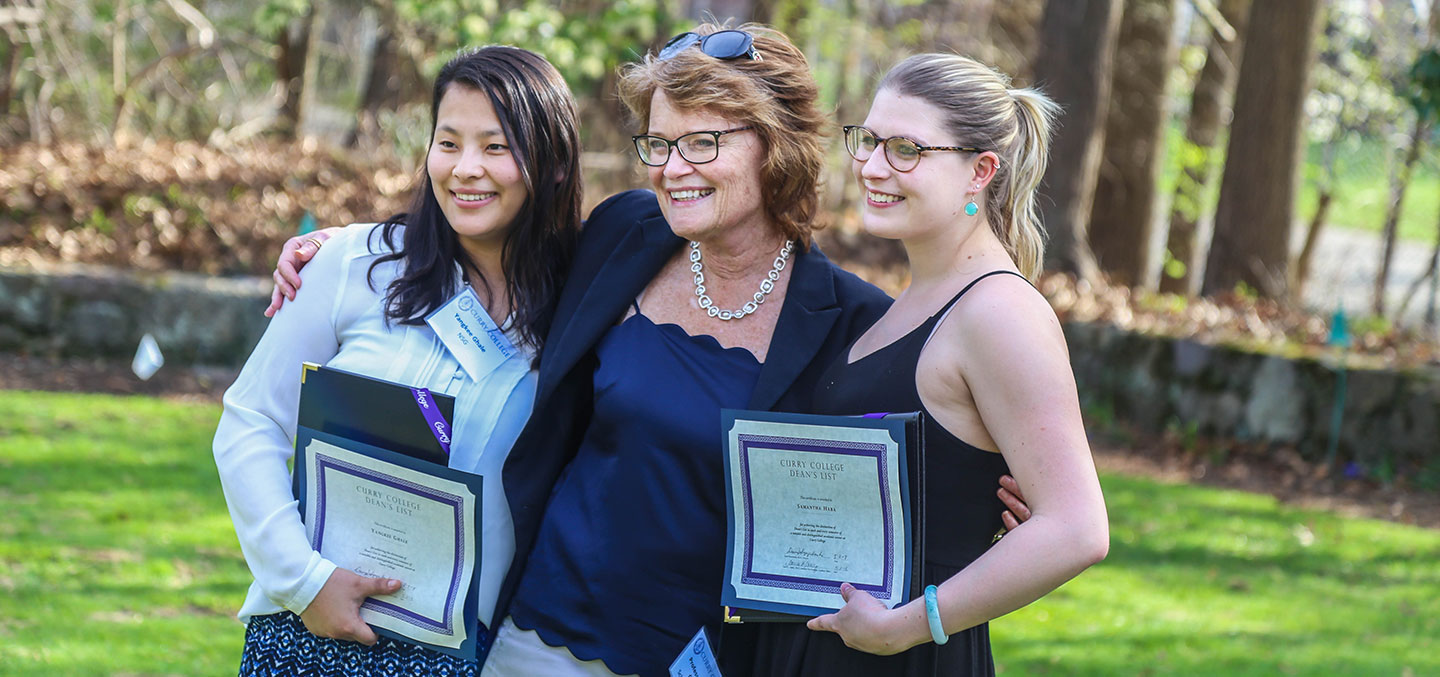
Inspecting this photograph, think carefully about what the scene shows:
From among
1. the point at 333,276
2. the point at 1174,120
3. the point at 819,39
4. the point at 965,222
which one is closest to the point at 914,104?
the point at 965,222

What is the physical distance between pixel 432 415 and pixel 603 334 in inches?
15.5

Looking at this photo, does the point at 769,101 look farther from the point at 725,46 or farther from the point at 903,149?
the point at 903,149

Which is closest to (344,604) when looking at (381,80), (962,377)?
(962,377)

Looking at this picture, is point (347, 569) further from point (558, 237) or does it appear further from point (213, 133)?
point (213, 133)

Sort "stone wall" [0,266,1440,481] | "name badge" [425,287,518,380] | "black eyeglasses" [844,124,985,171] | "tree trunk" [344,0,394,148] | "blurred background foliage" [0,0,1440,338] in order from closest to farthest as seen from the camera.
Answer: "black eyeglasses" [844,124,985,171] < "name badge" [425,287,518,380] < "stone wall" [0,266,1440,481] < "blurred background foliage" [0,0,1440,338] < "tree trunk" [344,0,394,148]

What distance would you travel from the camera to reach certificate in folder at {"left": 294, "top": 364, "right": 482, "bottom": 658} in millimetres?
2326

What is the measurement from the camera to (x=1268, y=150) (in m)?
10.6

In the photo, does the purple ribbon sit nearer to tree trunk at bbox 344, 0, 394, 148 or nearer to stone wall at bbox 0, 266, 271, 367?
stone wall at bbox 0, 266, 271, 367

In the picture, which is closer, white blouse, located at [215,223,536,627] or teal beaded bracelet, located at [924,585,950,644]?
teal beaded bracelet, located at [924,585,950,644]

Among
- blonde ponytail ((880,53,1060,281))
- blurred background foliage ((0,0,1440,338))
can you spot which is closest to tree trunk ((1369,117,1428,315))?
blurred background foliage ((0,0,1440,338))

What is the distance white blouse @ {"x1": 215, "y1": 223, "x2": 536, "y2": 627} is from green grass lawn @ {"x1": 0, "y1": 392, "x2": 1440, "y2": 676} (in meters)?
1.97

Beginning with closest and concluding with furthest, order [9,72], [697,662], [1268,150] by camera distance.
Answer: [697,662] → [1268,150] → [9,72]

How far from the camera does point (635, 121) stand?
266cm

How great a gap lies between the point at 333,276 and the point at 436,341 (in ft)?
0.80
